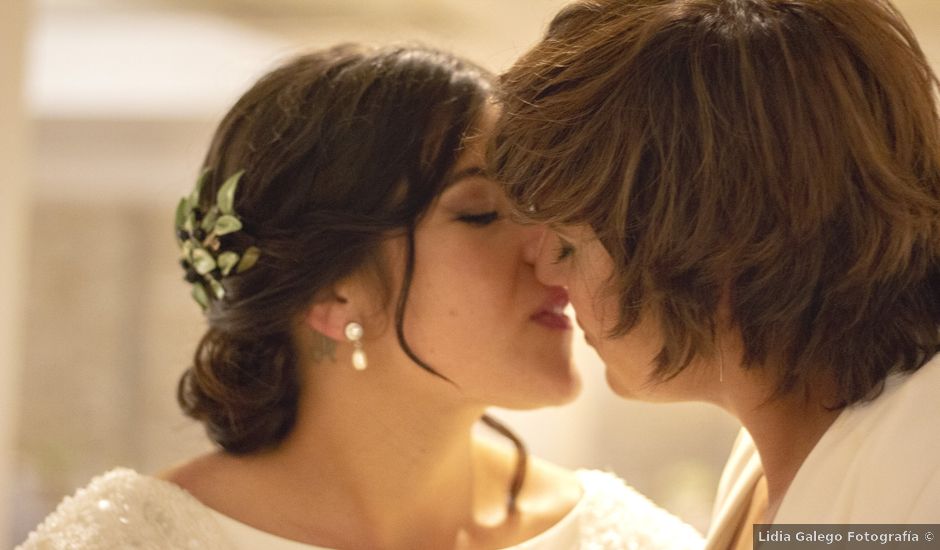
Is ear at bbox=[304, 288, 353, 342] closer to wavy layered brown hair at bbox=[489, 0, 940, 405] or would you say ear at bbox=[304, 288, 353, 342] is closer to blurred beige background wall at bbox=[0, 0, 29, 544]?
wavy layered brown hair at bbox=[489, 0, 940, 405]

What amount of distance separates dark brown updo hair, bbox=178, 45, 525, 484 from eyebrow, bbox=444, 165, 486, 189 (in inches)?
0.6

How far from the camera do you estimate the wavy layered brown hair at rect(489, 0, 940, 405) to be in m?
1.19

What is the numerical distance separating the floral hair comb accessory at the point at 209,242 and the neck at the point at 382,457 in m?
0.26

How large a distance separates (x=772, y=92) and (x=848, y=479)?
16.5 inches

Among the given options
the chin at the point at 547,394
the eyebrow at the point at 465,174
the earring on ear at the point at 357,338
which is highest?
the eyebrow at the point at 465,174

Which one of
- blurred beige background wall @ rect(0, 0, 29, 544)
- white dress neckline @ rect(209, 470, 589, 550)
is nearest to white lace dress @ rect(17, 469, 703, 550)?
white dress neckline @ rect(209, 470, 589, 550)

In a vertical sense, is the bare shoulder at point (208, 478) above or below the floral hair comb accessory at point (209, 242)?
below

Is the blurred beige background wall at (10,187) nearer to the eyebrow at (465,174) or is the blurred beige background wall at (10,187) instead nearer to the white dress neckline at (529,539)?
the white dress neckline at (529,539)

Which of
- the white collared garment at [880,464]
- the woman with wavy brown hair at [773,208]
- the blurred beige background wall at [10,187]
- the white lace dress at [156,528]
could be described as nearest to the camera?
the white collared garment at [880,464]

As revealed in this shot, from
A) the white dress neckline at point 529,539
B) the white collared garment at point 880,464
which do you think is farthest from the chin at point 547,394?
the white collared garment at point 880,464

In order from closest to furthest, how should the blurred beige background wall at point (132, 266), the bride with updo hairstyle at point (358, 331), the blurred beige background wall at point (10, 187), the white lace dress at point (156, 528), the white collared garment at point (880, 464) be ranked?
the white collared garment at point (880, 464) → the white lace dress at point (156, 528) → the bride with updo hairstyle at point (358, 331) → the blurred beige background wall at point (10, 187) → the blurred beige background wall at point (132, 266)

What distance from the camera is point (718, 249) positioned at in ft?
4.09

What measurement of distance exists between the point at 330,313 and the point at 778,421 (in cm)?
83

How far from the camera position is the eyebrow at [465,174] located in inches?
69.4
